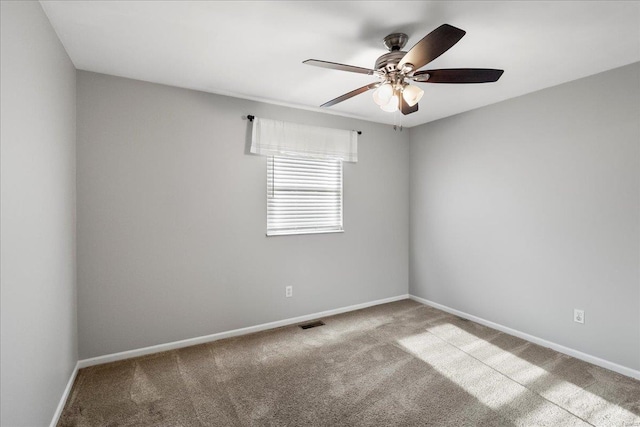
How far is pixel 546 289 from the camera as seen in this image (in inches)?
118

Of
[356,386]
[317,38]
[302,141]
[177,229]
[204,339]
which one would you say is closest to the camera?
[317,38]

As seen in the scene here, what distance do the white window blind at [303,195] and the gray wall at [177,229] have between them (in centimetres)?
13

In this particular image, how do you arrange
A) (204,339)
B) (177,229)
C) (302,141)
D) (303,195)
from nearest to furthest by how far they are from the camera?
(177,229) < (204,339) < (302,141) < (303,195)

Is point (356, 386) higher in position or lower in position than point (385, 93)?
lower

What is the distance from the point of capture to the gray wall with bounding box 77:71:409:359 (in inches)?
102

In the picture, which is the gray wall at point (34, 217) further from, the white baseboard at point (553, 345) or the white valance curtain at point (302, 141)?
the white baseboard at point (553, 345)

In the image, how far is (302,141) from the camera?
351 cm

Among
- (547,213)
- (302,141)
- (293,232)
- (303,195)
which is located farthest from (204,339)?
(547,213)

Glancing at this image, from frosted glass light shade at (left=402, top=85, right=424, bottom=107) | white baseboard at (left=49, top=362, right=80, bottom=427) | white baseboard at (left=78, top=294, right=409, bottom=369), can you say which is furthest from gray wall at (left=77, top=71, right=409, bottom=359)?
frosted glass light shade at (left=402, top=85, right=424, bottom=107)

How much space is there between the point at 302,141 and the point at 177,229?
1616 mm

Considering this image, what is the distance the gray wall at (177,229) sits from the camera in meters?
2.60

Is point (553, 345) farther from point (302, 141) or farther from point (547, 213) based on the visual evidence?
point (302, 141)

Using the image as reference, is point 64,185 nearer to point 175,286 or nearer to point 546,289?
point 175,286

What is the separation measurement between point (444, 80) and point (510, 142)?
1.74m
